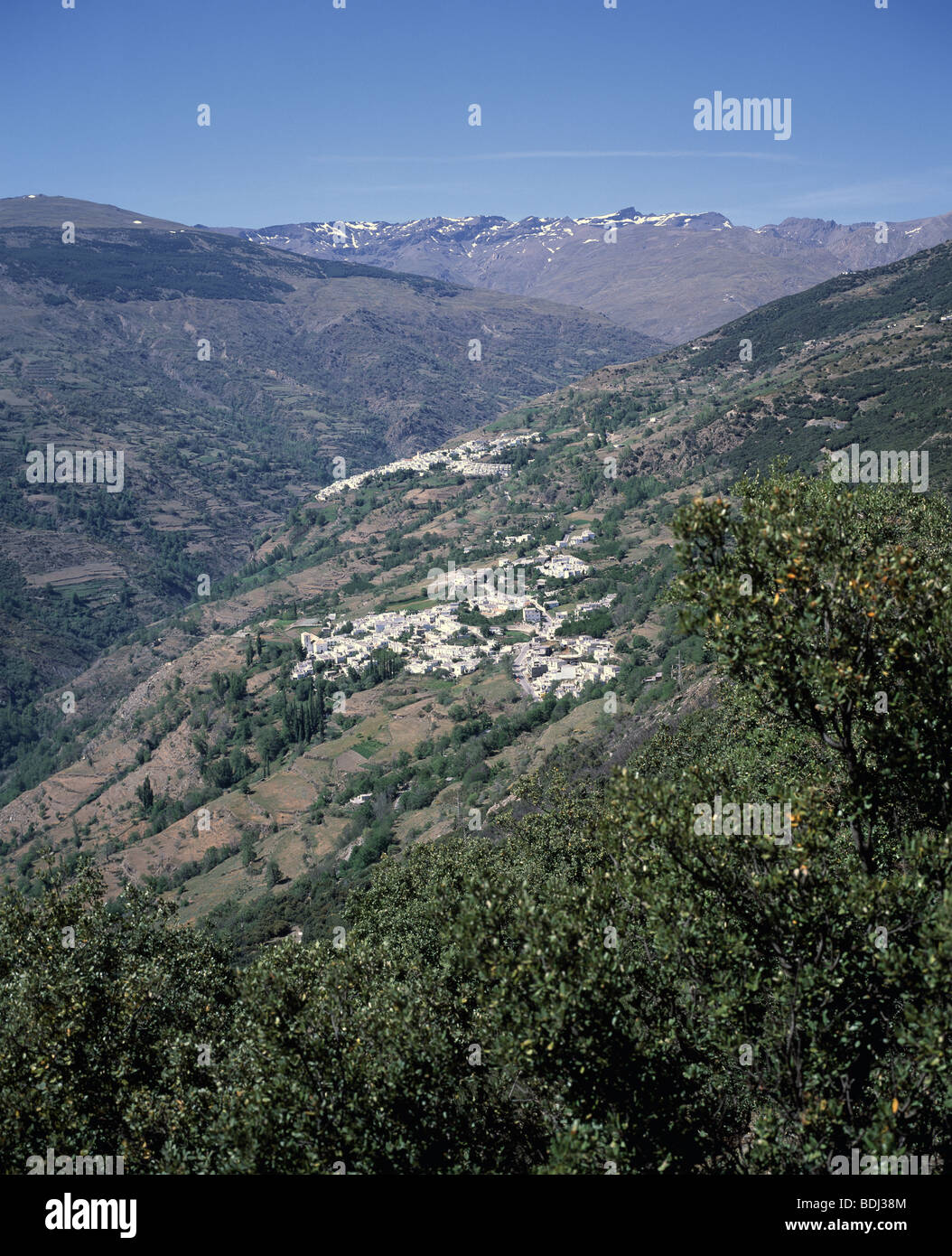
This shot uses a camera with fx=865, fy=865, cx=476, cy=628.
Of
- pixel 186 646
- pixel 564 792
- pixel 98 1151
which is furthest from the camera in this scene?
pixel 186 646

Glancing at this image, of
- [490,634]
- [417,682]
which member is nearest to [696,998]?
[417,682]

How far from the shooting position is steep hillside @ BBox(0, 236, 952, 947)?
80.4m

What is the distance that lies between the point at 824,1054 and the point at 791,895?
1.97 metres

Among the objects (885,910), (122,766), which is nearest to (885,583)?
(885,910)

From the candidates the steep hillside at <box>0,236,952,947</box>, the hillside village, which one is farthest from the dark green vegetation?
the hillside village

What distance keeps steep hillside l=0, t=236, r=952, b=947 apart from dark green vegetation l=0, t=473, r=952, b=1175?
Answer: 1266 inches

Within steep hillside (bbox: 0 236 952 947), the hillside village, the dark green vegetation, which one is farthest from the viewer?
the hillside village

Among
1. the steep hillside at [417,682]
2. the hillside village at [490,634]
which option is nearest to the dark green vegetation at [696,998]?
the steep hillside at [417,682]

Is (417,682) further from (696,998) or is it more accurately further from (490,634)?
(696,998)

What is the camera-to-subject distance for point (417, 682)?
118125mm

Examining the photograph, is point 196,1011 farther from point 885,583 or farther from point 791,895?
point 885,583

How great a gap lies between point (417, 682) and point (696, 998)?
347ft

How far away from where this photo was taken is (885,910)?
11.0m

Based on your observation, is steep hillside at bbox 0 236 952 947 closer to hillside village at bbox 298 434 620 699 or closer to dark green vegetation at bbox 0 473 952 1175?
hillside village at bbox 298 434 620 699
